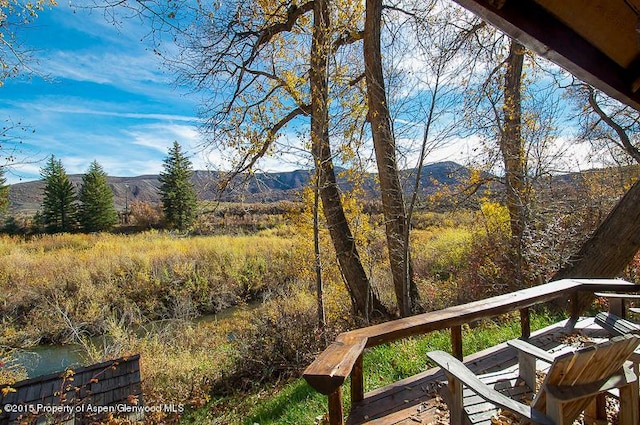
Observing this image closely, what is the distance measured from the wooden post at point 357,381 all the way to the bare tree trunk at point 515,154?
17.9ft

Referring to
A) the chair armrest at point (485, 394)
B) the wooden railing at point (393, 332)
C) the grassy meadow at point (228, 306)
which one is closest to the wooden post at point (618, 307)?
the wooden railing at point (393, 332)

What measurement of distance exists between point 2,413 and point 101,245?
15.9 m

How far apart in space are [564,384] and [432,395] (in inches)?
49.6

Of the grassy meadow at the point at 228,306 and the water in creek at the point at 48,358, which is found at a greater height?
the grassy meadow at the point at 228,306

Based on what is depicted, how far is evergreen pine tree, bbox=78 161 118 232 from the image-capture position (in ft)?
117

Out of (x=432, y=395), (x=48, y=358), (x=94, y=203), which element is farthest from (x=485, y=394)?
(x=94, y=203)

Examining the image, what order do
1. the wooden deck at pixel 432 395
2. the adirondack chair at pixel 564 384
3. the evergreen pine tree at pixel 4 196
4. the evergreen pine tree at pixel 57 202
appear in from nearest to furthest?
the adirondack chair at pixel 564 384 → the wooden deck at pixel 432 395 → the evergreen pine tree at pixel 4 196 → the evergreen pine tree at pixel 57 202

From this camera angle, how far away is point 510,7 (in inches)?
62.1

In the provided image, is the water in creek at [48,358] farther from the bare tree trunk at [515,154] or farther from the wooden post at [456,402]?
the bare tree trunk at [515,154]

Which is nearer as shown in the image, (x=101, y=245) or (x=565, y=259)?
(x=565, y=259)

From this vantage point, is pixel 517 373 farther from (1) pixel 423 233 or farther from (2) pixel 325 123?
(1) pixel 423 233

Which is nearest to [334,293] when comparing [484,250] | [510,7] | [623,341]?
[484,250]

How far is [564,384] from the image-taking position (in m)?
1.96

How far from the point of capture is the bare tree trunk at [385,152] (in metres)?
6.86
